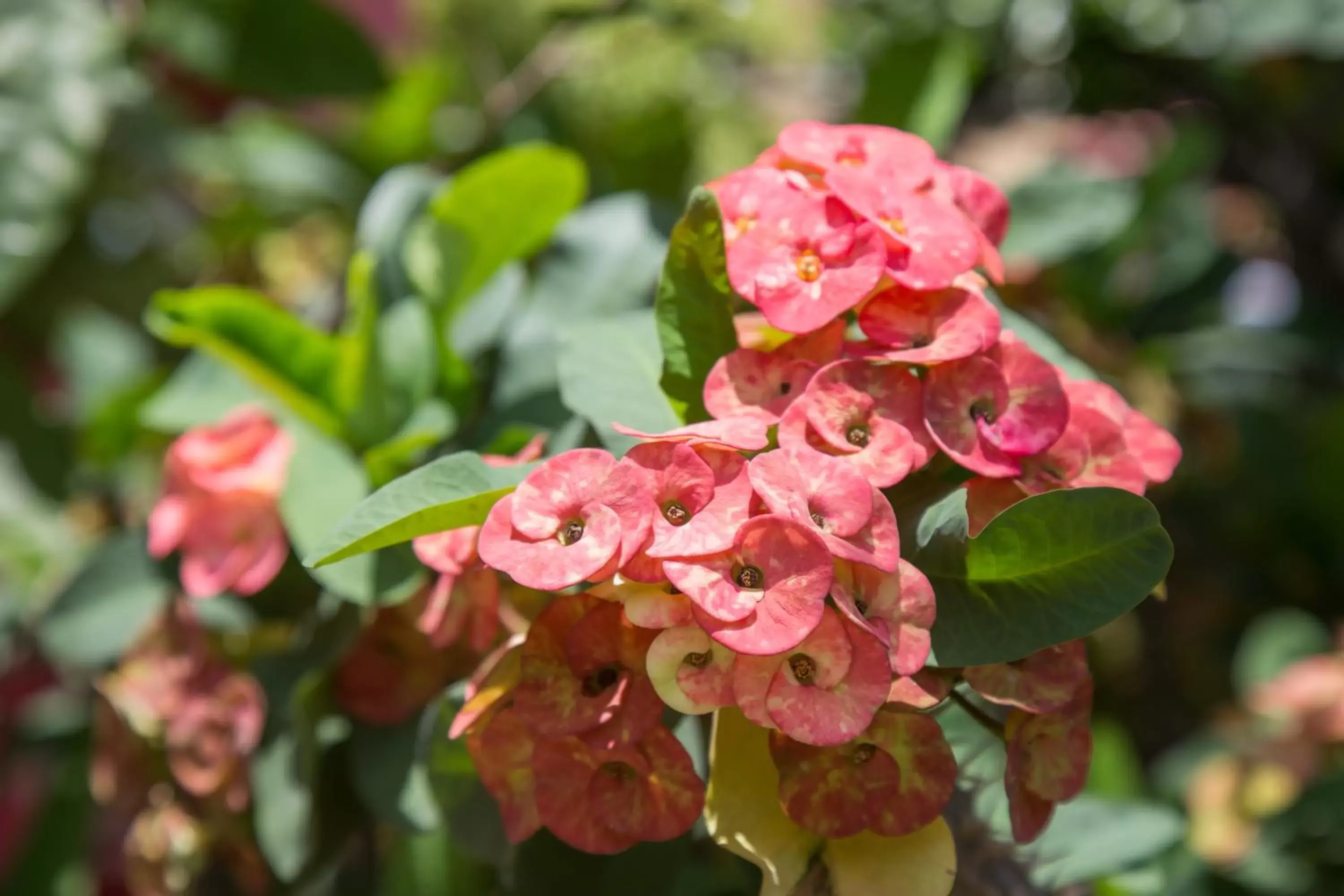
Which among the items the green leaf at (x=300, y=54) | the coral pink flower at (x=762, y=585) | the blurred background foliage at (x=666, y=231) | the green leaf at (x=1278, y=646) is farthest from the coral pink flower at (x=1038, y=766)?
the green leaf at (x=300, y=54)

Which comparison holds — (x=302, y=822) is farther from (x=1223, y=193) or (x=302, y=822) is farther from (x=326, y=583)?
(x=1223, y=193)

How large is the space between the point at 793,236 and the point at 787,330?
4 cm

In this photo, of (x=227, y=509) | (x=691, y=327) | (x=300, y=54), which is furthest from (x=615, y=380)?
(x=300, y=54)

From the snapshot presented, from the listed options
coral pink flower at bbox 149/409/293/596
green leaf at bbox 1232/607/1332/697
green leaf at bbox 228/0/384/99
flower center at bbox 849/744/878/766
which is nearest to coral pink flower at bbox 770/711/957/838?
flower center at bbox 849/744/878/766

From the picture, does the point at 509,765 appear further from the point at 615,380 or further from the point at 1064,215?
the point at 1064,215

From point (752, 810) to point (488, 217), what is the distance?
1.07 ft

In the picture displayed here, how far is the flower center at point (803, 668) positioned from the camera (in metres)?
0.33

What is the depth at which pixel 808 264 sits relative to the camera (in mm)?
389

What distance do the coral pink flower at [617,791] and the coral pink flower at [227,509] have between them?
22 cm

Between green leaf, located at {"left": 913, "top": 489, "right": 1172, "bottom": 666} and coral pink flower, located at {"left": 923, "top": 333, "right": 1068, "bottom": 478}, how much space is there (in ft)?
0.06

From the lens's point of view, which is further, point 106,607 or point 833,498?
point 106,607

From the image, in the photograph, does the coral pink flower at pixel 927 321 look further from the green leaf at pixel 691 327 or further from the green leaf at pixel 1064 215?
the green leaf at pixel 1064 215

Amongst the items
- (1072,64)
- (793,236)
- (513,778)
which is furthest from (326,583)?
(1072,64)

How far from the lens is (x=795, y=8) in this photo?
3.66 feet
